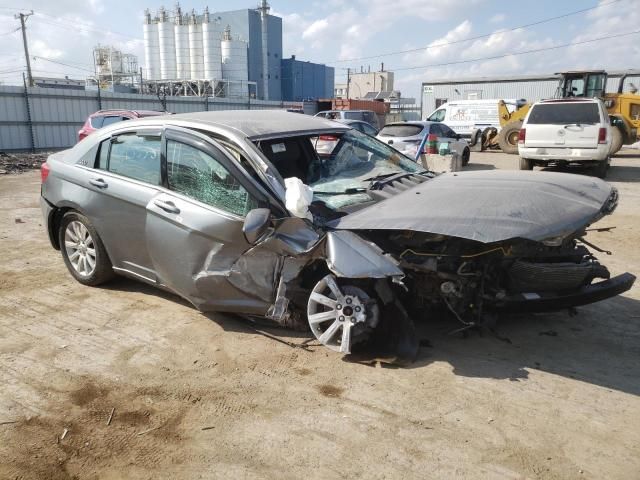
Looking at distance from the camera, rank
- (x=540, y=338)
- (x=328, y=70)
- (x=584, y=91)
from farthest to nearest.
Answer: (x=328, y=70), (x=584, y=91), (x=540, y=338)

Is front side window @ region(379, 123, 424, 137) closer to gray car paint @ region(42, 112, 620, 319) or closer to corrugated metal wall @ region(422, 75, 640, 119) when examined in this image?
gray car paint @ region(42, 112, 620, 319)

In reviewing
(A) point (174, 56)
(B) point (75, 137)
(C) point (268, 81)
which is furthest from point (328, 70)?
(B) point (75, 137)

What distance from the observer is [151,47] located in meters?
44.7

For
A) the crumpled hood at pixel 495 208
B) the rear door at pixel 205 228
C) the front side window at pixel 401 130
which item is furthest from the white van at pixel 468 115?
the rear door at pixel 205 228

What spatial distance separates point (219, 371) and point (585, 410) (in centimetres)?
228

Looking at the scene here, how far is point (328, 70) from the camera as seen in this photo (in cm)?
6041

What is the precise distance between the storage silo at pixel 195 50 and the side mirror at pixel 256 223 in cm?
4415

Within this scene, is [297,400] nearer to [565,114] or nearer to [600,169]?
[565,114]

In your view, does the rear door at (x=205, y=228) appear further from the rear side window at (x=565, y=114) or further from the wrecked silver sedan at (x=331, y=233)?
the rear side window at (x=565, y=114)

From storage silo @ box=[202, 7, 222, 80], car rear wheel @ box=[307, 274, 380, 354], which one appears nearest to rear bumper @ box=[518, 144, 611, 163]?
car rear wheel @ box=[307, 274, 380, 354]

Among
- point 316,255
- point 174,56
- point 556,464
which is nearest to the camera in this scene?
point 556,464

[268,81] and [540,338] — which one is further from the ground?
[268,81]

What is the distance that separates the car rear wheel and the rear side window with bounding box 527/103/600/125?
34.8 ft

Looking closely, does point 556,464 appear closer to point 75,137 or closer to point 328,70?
point 75,137
